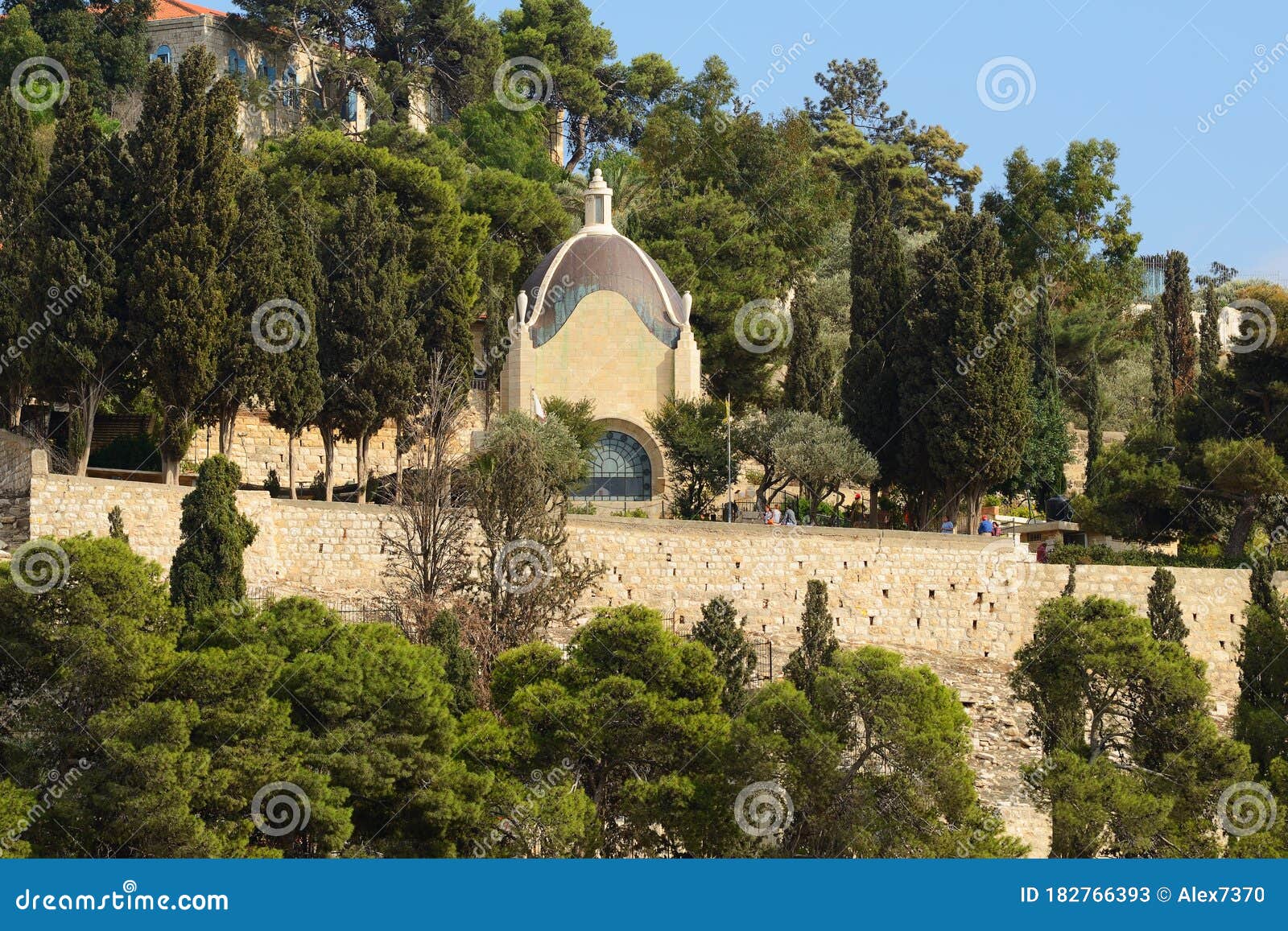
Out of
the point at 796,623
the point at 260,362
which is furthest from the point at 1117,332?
the point at 260,362

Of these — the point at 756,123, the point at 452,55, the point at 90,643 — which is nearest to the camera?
the point at 90,643

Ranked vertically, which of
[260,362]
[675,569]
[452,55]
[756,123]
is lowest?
[675,569]

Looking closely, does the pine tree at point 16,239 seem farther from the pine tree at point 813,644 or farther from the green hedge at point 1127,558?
the green hedge at point 1127,558

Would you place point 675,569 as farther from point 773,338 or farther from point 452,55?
point 452,55

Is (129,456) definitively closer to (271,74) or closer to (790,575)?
(790,575)

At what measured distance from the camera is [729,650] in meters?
25.5

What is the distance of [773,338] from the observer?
4412cm

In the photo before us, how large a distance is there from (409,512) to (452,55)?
3303 cm

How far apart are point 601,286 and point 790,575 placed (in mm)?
10088

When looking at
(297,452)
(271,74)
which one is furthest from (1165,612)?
(271,74)

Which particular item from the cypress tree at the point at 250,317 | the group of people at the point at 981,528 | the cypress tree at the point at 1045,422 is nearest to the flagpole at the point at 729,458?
the group of people at the point at 981,528

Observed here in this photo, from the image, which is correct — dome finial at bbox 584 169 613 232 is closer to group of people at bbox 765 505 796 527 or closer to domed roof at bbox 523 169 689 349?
domed roof at bbox 523 169 689 349

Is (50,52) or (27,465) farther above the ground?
(50,52)

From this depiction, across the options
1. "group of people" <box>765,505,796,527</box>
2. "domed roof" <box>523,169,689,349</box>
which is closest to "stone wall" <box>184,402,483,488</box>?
"domed roof" <box>523,169,689,349</box>
